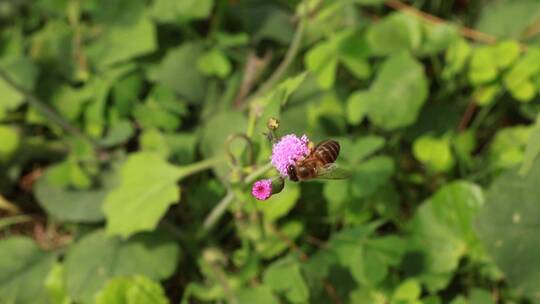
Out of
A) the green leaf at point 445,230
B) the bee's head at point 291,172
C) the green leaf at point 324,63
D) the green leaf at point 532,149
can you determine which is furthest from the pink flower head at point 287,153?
the green leaf at point 324,63

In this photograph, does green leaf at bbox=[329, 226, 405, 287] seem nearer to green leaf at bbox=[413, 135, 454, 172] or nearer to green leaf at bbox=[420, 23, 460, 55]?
green leaf at bbox=[413, 135, 454, 172]

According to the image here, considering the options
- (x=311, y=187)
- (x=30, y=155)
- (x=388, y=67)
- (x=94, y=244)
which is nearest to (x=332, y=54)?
(x=388, y=67)

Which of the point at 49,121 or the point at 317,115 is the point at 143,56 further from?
the point at 317,115

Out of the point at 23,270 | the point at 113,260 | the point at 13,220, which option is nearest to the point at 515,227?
the point at 113,260

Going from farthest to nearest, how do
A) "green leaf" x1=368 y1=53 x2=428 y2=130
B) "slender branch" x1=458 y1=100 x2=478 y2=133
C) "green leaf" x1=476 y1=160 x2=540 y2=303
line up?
"slender branch" x1=458 y1=100 x2=478 y2=133
"green leaf" x1=368 y1=53 x2=428 y2=130
"green leaf" x1=476 y1=160 x2=540 y2=303

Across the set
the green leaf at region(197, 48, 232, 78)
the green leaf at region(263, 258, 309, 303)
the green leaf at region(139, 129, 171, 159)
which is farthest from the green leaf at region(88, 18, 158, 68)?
the green leaf at region(263, 258, 309, 303)

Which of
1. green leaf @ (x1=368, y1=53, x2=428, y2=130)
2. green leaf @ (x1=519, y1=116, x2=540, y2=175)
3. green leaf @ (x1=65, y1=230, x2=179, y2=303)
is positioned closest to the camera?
green leaf @ (x1=519, y1=116, x2=540, y2=175)

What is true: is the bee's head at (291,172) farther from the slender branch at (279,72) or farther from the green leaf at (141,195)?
the slender branch at (279,72)

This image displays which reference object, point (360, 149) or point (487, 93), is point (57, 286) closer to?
point (360, 149)
